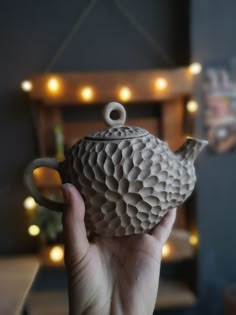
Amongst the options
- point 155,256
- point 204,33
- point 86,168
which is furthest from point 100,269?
point 204,33

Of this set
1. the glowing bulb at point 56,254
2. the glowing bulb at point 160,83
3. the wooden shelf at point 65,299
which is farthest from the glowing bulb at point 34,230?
the glowing bulb at point 160,83

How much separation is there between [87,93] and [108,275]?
98cm

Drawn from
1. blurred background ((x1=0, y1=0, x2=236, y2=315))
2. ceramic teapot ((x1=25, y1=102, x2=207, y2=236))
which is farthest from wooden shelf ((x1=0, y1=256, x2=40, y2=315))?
ceramic teapot ((x1=25, y1=102, x2=207, y2=236))

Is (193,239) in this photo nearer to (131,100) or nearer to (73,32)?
(131,100)

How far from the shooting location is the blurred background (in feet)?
5.42

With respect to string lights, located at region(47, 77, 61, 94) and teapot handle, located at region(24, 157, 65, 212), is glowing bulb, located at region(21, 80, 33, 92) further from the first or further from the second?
teapot handle, located at region(24, 157, 65, 212)

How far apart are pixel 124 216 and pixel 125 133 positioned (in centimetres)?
15

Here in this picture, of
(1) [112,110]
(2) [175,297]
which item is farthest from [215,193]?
(1) [112,110]

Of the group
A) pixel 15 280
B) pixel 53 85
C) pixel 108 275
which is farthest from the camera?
pixel 53 85

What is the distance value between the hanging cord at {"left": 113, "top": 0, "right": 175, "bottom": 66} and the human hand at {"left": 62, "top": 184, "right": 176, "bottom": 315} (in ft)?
3.56

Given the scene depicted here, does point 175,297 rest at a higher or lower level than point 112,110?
lower

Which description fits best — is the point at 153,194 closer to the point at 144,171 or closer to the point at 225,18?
the point at 144,171

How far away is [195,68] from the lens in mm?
1650

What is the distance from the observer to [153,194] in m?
0.70
